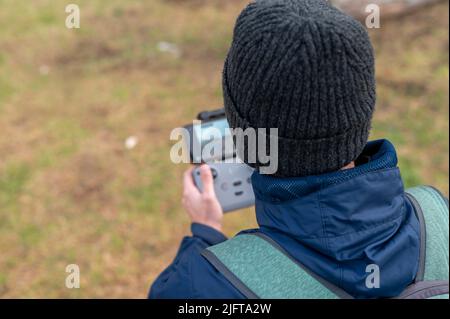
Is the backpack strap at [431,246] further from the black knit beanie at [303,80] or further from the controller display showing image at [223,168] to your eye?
the controller display showing image at [223,168]

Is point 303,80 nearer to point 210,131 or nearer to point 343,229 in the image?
point 343,229

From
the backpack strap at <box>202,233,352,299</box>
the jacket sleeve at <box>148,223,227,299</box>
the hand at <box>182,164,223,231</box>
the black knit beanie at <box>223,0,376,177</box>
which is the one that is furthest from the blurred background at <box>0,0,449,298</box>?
the black knit beanie at <box>223,0,376,177</box>

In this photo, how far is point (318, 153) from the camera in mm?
1176

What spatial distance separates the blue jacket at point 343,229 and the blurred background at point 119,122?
7.35 feet

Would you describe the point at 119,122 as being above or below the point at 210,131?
below

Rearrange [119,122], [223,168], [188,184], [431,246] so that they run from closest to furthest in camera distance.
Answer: [431,246]
[188,184]
[223,168]
[119,122]

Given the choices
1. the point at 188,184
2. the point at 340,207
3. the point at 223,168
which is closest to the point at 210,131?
the point at 223,168

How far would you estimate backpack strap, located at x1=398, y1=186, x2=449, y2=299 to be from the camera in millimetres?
1195

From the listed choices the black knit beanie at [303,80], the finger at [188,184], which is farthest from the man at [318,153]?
the finger at [188,184]

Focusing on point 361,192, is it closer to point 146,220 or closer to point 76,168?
point 146,220

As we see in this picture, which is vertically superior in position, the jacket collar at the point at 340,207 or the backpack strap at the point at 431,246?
the jacket collar at the point at 340,207

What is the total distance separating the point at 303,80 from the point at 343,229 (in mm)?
360

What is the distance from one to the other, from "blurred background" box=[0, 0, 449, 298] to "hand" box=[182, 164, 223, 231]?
160 cm

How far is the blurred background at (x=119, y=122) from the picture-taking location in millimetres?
3504
